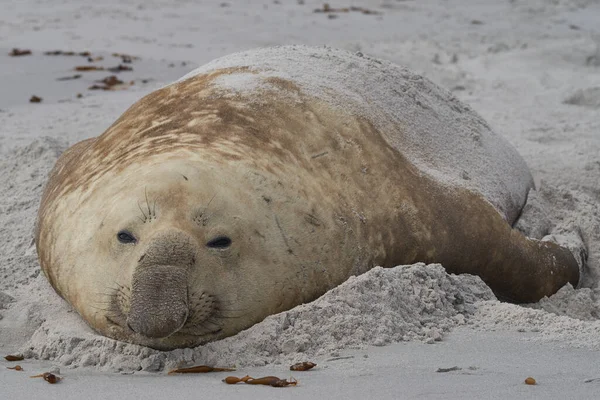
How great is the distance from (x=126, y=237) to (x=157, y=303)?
34 centimetres

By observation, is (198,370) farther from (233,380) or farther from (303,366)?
(303,366)

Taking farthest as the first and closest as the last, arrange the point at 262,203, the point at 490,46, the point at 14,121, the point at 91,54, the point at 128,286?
1. the point at 490,46
2. the point at 91,54
3. the point at 14,121
4. the point at 262,203
5. the point at 128,286

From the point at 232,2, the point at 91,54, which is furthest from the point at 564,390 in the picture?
the point at 232,2

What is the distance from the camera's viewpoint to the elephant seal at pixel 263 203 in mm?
3373

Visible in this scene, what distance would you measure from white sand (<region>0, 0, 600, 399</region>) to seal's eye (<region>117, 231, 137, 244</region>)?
1.07ft

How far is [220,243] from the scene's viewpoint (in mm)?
3416

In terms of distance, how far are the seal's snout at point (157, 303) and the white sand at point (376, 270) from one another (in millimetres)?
151

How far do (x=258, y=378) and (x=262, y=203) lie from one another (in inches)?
29.5

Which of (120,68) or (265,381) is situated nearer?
(265,381)

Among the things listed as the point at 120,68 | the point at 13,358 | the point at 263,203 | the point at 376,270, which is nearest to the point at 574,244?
the point at 376,270

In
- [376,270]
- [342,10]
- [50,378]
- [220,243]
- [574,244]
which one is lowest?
[342,10]

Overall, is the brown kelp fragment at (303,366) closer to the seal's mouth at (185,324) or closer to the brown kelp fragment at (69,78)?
the seal's mouth at (185,324)

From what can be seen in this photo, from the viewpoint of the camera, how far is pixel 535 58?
10352mm

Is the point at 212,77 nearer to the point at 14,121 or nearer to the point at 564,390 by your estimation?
the point at 564,390
